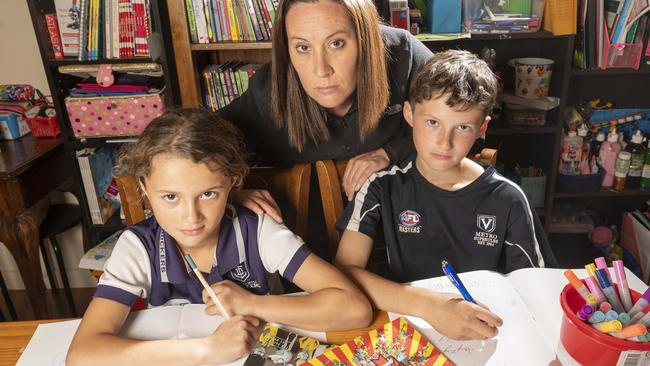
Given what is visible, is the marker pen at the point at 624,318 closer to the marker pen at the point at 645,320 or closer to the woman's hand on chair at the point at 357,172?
the marker pen at the point at 645,320

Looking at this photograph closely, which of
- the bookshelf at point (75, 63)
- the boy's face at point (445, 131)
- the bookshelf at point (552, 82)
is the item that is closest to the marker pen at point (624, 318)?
the boy's face at point (445, 131)

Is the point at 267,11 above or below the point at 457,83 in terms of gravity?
above

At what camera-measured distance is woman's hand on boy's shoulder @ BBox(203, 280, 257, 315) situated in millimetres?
962

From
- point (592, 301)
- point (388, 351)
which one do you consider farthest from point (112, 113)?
point (592, 301)

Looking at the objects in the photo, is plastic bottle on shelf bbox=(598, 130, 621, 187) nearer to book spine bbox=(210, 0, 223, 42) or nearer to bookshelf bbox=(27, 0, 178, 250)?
book spine bbox=(210, 0, 223, 42)

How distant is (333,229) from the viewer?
1394mm

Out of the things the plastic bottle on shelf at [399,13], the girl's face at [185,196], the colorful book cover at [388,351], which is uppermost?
the plastic bottle on shelf at [399,13]

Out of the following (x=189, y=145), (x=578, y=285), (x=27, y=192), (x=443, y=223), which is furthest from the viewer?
(x=27, y=192)

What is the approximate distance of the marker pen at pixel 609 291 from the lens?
83 cm

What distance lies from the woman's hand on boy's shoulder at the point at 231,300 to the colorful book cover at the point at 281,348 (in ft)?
0.17

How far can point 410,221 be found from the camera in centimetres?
130

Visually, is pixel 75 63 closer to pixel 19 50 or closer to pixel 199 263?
pixel 19 50

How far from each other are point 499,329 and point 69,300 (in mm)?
1937

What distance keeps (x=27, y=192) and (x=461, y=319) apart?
162cm
